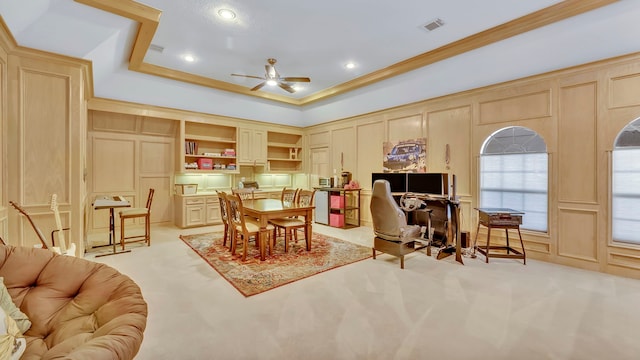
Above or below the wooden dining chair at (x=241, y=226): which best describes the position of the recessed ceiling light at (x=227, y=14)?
above

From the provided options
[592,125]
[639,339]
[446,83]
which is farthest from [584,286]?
[446,83]

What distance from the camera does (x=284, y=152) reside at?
26.8ft

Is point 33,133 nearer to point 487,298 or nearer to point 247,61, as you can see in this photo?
point 247,61

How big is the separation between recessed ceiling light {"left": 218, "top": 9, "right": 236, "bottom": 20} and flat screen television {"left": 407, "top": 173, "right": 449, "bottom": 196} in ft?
12.1

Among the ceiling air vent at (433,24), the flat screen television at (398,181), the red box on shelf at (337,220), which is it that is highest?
the ceiling air vent at (433,24)

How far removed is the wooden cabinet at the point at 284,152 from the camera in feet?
25.7

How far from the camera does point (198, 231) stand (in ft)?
18.9

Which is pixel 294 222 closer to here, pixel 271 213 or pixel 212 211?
pixel 271 213

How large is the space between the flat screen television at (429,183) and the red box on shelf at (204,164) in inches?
175

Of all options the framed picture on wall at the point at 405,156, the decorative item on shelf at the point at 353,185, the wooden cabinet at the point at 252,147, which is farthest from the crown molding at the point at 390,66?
the decorative item on shelf at the point at 353,185

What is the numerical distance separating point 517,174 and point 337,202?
3.40 meters

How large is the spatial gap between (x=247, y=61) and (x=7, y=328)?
4195 millimetres

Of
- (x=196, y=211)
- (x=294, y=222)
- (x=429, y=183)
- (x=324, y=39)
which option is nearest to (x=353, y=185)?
(x=429, y=183)

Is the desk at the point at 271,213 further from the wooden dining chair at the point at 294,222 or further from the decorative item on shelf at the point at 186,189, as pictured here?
the decorative item on shelf at the point at 186,189
